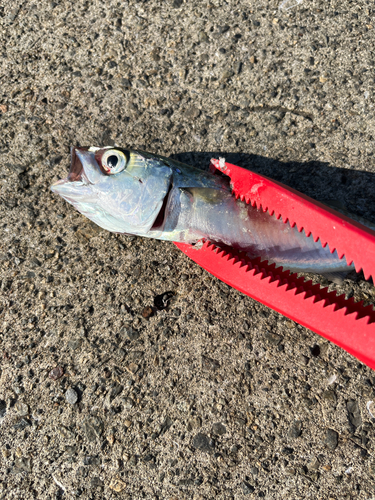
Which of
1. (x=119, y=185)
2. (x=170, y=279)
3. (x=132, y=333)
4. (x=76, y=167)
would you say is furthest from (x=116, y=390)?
(x=76, y=167)

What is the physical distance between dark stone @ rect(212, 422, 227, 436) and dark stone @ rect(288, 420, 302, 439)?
1.26 feet

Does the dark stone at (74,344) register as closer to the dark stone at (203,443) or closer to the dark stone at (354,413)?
the dark stone at (203,443)

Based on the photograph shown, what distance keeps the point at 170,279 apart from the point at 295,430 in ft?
3.85

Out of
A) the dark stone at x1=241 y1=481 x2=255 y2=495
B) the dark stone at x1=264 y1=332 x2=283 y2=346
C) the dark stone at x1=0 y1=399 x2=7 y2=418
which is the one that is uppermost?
the dark stone at x1=264 y1=332 x2=283 y2=346

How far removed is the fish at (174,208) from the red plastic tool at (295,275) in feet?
0.31

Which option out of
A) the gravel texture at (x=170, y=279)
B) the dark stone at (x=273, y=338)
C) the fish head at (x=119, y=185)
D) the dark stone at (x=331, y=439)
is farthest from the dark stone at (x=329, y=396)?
the fish head at (x=119, y=185)

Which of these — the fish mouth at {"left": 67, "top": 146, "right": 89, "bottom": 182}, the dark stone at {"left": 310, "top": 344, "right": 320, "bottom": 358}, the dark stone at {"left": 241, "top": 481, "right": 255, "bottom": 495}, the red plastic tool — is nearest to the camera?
the red plastic tool

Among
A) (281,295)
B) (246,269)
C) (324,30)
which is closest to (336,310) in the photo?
(281,295)

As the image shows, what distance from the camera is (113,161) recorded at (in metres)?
2.15

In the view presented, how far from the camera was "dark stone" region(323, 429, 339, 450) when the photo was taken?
2105 mm

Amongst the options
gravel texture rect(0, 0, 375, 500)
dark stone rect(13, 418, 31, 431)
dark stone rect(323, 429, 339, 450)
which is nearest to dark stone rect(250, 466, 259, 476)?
gravel texture rect(0, 0, 375, 500)

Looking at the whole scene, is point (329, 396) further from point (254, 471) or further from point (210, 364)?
point (210, 364)

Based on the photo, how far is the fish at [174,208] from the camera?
7.00 ft

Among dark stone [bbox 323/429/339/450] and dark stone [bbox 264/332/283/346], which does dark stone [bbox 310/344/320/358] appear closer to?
dark stone [bbox 264/332/283/346]
